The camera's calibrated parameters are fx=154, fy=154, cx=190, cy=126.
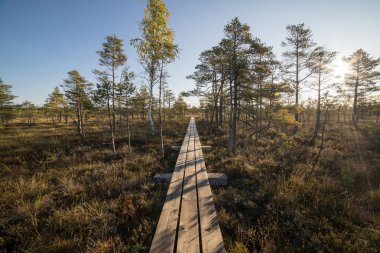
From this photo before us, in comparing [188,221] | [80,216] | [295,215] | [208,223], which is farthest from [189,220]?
[295,215]

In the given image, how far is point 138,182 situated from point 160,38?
8.08m

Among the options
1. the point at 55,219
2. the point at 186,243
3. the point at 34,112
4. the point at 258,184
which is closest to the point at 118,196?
the point at 55,219

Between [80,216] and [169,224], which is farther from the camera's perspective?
[80,216]

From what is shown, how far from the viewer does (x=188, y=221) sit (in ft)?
11.0

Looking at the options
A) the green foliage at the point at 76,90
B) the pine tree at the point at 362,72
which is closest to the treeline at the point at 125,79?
the green foliage at the point at 76,90

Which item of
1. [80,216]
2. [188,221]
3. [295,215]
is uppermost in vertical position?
[188,221]

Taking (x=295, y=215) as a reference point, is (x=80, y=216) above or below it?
above

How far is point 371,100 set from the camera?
1084 inches

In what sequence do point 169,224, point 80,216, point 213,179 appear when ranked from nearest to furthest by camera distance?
1. point 169,224
2. point 80,216
3. point 213,179

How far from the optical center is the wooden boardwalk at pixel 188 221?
2.71m

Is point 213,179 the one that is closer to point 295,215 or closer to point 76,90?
point 295,215

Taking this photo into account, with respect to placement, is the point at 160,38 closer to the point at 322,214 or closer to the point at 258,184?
the point at 258,184

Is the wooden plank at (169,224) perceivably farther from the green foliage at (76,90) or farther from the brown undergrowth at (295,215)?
the green foliage at (76,90)

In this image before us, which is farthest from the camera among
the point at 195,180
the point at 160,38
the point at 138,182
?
the point at 160,38
